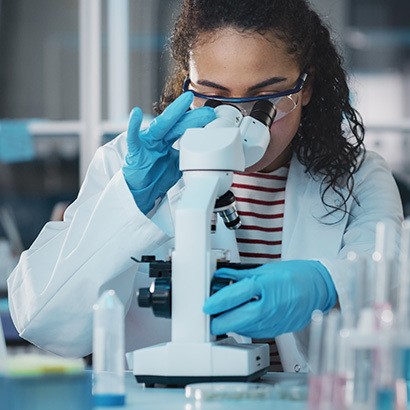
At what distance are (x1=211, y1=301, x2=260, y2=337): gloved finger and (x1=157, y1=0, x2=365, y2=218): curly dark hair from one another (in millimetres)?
Answer: 623

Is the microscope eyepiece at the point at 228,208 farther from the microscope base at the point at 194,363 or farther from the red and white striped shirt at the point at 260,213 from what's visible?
the red and white striped shirt at the point at 260,213

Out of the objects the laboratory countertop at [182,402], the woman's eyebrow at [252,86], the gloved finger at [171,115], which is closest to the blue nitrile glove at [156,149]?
the gloved finger at [171,115]

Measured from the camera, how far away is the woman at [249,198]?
1.89m

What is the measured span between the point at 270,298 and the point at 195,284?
15cm

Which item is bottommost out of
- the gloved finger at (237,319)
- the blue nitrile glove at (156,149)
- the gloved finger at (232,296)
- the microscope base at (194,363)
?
the microscope base at (194,363)

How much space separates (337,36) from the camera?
8.59ft

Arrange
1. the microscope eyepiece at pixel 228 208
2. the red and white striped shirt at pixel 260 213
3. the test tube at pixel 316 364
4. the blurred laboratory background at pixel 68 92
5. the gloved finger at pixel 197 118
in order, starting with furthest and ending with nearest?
the blurred laboratory background at pixel 68 92
the red and white striped shirt at pixel 260 213
the gloved finger at pixel 197 118
the microscope eyepiece at pixel 228 208
the test tube at pixel 316 364

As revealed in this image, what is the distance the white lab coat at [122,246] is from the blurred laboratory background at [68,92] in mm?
419

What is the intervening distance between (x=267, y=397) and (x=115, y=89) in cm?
304

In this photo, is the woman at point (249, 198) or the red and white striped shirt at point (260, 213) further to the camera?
the red and white striped shirt at point (260, 213)

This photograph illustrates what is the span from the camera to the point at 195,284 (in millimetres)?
1712

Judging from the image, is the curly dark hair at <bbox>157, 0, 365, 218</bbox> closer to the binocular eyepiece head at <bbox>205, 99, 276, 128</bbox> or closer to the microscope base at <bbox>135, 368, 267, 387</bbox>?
the binocular eyepiece head at <bbox>205, 99, 276, 128</bbox>

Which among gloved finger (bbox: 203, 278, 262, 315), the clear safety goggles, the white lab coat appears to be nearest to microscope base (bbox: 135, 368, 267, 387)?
gloved finger (bbox: 203, 278, 262, 315)

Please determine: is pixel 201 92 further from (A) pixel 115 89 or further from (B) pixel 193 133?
(A) pixel 115 89
